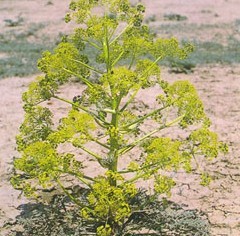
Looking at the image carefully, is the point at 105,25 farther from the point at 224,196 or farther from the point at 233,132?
the point at 233,132

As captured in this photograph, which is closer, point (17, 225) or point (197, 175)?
point (17, 225)

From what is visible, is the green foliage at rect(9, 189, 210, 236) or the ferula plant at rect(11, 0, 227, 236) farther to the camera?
the green foliage at rect(9, 189, 210, 236)

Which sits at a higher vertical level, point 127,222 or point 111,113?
point 111,113

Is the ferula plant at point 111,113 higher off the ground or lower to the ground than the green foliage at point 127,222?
higher

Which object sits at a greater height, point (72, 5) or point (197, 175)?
point (72, 5)

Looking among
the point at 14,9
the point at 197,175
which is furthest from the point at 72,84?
the point at 14,9

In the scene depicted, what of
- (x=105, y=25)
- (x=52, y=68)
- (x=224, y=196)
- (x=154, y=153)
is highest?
(x=105, y=25)

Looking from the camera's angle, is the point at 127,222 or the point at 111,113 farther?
the point at 127,222

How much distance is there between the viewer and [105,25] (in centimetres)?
575

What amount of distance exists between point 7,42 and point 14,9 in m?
7.90

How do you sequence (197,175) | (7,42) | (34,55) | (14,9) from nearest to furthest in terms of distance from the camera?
(197,175) < (34,55) < (7,42) < (14,9)

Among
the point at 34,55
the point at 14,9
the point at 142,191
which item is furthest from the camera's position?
the point at 14,9

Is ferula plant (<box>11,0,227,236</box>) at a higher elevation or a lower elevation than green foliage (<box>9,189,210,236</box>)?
higher

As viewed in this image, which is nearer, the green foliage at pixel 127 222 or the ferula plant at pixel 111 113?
the ferula plant at pixel 111 113
